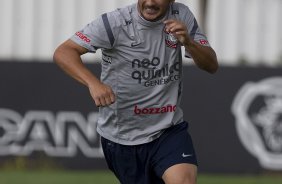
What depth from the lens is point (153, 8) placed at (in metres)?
8.30

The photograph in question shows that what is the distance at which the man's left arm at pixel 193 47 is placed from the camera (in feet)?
26.0

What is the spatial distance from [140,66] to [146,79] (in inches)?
4.4

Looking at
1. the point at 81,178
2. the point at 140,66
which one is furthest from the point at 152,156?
the point at 81,178

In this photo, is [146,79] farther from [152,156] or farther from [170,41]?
[152,156]

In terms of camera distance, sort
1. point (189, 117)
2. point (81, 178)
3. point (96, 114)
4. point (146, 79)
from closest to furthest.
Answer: point (146, 79)
point (81, 178)
point (96, 114)
point (189, 117)

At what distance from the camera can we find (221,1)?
797 inches

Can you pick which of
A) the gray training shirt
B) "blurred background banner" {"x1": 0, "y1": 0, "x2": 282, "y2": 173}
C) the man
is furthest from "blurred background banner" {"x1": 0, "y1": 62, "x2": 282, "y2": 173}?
the gray training shirt

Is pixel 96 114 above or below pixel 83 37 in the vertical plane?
below

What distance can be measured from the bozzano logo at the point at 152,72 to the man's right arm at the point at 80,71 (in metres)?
0.43

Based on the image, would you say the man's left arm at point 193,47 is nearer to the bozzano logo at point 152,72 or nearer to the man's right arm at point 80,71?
the bozzano logo at point 152,72

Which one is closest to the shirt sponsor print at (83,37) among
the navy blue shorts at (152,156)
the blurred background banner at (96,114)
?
the navy blue shorts at (152,156)

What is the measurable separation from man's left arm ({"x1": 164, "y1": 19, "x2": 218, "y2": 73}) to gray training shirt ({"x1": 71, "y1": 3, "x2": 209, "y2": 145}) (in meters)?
0.19

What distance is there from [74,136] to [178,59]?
22.8 feet

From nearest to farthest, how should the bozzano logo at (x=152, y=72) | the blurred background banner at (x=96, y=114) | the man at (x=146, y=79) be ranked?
the man at (x=146, y=79), the bozzano logo at (x=152, y=72), the blurred background banner at (x=96, y=114)
